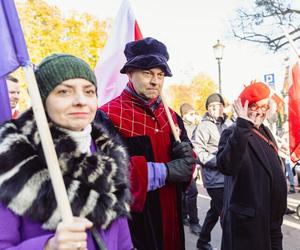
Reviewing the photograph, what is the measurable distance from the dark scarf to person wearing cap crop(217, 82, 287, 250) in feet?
4.64

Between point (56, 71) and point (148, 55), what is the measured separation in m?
0.98

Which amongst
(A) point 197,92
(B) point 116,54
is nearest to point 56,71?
(B) point 116,54

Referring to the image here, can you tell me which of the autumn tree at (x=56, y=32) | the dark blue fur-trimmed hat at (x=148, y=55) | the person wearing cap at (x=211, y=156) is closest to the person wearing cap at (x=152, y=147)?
the dark blue fur-trimmed hat at (x=148, y=55)

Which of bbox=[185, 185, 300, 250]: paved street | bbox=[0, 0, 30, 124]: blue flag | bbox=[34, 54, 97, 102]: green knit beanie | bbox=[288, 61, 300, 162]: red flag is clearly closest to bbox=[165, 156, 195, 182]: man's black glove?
bbox=[34, 54, 97, 102]: green knit beanie

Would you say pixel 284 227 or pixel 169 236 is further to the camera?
pixel 284 227

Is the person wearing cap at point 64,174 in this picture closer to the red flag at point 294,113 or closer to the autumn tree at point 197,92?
the red flag at point 294,113

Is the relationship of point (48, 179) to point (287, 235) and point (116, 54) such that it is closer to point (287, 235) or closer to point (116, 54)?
point (116, 54)

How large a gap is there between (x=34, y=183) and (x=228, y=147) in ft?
5.87

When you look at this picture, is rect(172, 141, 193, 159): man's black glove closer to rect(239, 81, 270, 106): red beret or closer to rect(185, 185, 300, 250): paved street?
rect(239, 81, 270, 106): red beret

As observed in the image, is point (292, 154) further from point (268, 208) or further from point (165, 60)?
point (165, 60)

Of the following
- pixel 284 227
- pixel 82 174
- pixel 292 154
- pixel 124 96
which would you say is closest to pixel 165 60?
pixel 124 96

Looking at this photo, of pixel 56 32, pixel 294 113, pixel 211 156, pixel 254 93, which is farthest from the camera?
pixel 56 32

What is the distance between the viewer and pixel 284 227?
5410mm

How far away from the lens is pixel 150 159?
91.6 inches
